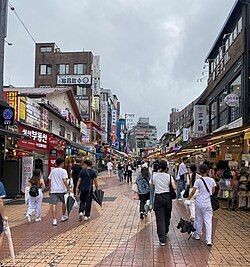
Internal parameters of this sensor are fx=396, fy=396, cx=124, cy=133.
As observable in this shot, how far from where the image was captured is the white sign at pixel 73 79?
5309 centimetres

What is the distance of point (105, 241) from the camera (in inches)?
315

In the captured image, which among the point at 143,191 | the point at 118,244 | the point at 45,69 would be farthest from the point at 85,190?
the point at 45,69

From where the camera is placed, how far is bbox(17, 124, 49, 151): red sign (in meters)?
17.8

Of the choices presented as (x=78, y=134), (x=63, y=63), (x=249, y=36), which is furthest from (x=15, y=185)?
(x=63, y=63)

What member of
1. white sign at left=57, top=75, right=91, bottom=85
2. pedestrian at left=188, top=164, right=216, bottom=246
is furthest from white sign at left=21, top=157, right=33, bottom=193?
white sign at left=57, top=75, right=91, bottom=85

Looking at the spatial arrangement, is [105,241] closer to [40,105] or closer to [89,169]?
[89,169]

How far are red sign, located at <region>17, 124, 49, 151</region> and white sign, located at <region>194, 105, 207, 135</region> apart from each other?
18.5m

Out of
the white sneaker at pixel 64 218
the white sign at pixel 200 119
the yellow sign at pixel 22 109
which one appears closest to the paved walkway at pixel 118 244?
the white sneaker at pixel 64 218

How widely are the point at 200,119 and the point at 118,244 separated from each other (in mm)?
30259

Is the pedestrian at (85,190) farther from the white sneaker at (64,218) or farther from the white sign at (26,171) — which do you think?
the white sign at (26,171)

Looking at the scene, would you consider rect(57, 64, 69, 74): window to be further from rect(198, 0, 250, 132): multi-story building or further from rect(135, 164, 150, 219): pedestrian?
rect(135, 164, 150, 219): pedestrian

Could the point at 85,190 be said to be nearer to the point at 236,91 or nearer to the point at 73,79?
the point at 236,91

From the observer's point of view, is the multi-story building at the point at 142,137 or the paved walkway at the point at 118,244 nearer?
the paved walkway at the point at 118,244

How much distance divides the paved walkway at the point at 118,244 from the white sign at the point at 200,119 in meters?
25.0
